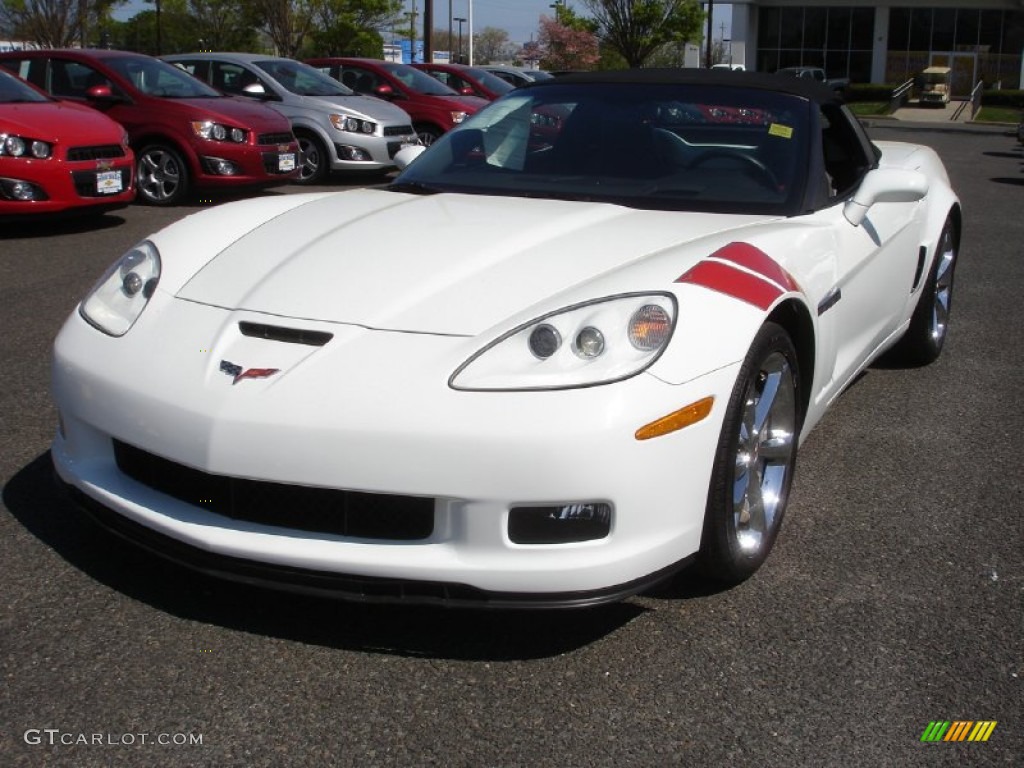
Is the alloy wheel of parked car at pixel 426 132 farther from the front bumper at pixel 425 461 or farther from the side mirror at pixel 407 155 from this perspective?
the front bumper at pixel 425 461

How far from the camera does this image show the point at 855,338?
4121mm

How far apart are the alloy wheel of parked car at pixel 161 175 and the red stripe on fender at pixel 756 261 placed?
342 inches

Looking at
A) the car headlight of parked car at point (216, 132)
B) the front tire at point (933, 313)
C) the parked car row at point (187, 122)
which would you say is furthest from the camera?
the car headlight of parked car at point (216, 132)

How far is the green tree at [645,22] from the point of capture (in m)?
46.5

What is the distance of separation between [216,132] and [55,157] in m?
2.24

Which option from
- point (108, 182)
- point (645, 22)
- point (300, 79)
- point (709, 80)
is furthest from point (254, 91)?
point (645, 22)

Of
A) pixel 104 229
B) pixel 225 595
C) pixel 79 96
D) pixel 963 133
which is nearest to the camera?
pixel 225 595

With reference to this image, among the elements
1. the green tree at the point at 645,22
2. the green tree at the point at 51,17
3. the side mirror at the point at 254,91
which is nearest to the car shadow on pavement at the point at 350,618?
the side mirror at the point at 254,91

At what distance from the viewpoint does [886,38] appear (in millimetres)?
55344

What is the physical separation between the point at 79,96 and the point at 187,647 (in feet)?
31.6

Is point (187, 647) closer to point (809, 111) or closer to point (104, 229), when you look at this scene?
point (809, 111)

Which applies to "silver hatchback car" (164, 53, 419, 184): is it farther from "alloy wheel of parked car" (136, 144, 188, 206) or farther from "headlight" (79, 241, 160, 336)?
"headlight" (79, 241, 160, 336)

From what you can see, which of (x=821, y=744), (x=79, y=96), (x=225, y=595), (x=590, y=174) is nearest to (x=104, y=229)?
(x=79, y=96)

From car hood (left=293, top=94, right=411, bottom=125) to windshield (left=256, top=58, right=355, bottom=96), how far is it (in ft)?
0.96
